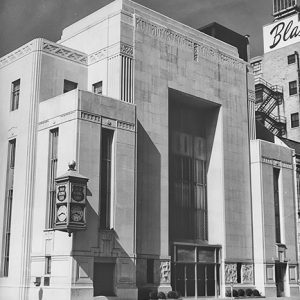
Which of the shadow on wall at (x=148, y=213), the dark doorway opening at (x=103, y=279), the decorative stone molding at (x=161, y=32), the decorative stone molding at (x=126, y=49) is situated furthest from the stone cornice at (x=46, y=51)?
the dark doorway opening at (x=103, y=279)

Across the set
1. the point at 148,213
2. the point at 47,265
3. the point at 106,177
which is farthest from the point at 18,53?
the point at 47,265

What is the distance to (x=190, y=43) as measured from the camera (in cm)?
4400

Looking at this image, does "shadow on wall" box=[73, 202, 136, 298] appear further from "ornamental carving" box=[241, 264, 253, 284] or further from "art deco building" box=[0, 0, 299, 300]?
"ornamental carving" box=[241, 264, 253, 284]

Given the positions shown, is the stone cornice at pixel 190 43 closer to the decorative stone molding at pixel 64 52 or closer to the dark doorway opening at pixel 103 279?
the decorative stone molding at pixel 64 52

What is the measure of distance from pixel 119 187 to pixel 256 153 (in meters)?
16.8

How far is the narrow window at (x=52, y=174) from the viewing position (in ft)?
112

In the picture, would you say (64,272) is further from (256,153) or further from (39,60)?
(256,153)

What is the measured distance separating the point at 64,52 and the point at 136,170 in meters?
10.3

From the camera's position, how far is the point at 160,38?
1642 inches

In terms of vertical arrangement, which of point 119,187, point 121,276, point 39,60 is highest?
point 39,60

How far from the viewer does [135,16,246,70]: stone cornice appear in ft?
134

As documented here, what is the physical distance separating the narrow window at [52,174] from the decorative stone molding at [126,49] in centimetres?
781

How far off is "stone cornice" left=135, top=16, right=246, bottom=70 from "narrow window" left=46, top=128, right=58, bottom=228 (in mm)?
10802

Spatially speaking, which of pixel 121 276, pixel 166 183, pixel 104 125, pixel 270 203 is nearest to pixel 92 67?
pixel 104 125
